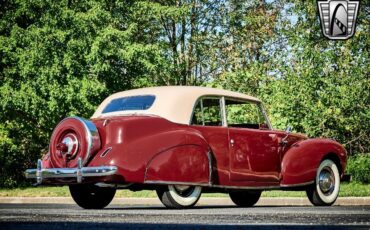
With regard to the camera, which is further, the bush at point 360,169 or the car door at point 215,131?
the bush at point 360,169

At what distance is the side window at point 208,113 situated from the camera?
29.2 ft

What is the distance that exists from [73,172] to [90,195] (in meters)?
1.36

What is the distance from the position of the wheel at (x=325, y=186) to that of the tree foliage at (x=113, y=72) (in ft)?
25.2

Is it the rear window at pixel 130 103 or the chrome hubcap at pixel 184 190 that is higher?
the rear window at pixel 130 103

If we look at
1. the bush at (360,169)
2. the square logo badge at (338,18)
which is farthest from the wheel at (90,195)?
the square logo badge at (338,18)

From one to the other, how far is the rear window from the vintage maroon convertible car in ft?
0.05

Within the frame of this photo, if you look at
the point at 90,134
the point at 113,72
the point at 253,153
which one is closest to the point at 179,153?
the point at 90,134

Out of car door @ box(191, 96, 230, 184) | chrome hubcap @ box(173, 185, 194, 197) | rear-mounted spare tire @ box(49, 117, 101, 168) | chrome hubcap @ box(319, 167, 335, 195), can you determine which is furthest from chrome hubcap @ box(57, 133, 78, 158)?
chrome hubcap @ box(319, 167, 335, 195)

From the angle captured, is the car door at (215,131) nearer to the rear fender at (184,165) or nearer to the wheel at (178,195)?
the rear fender at (184,165)

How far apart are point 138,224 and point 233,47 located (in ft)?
79.8

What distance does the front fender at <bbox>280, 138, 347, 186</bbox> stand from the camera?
381 inches

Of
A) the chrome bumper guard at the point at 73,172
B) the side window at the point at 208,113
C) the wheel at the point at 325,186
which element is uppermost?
the side window at the point at 208,113

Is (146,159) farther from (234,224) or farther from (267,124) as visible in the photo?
(267,124)

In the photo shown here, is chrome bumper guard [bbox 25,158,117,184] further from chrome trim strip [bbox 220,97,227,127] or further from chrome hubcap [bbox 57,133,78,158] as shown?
chrome trim strip [bbox 220,97,227,127]
